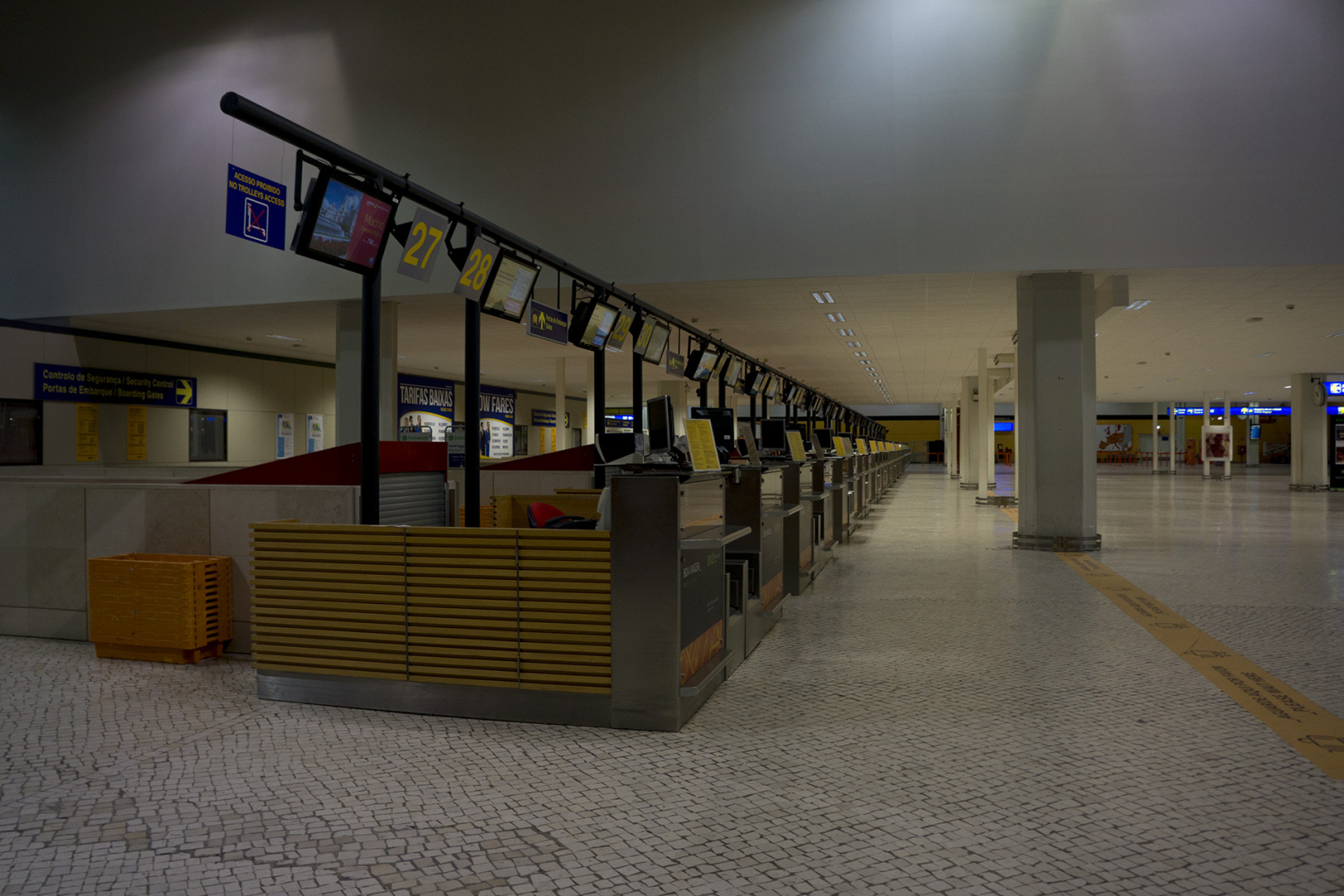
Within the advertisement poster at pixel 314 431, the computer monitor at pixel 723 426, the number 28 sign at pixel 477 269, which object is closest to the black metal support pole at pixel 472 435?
the number 28 sign at pixel 477 269

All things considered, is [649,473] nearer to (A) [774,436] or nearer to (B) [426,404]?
(A) [774,436]

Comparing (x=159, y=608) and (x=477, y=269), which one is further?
(x=477, y=269)

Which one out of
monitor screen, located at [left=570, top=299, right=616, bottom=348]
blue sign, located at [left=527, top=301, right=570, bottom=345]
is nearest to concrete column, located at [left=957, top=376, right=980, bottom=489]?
monitor screen, located at [left=570, top=299, right=616, bottom=348]

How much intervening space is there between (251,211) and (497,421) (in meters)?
19.2

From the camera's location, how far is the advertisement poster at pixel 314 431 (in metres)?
17.4

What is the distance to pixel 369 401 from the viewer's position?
4418 mm

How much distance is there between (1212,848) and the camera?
2.37m

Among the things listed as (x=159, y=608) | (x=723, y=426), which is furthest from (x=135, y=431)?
(x=159, y=608)

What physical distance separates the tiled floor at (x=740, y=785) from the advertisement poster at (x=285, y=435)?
474 inches

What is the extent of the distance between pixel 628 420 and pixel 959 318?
2211cm

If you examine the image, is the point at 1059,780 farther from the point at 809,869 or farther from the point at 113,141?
the point at 113,141

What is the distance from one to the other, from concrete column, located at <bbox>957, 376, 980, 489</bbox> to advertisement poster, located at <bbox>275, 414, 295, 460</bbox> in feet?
52.0

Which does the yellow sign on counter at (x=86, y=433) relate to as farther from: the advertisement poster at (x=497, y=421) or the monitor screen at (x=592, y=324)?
the advertisement poster at (x=497, y=421)

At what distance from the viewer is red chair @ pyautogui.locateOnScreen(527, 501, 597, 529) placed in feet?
14.3
